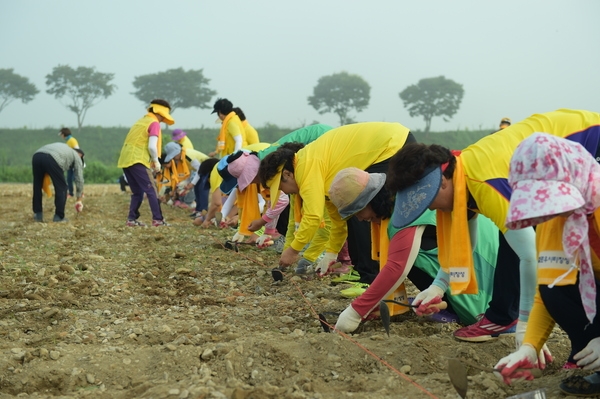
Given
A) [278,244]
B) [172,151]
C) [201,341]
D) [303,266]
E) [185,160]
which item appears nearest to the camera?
[201,341]

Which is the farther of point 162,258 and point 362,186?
point 162,258

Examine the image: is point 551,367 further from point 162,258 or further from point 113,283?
point 162,258

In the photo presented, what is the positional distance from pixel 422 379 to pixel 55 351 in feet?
5.94

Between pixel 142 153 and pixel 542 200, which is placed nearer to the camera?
pixel 542 200

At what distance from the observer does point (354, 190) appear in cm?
400

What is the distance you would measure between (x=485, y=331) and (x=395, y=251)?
62 cm

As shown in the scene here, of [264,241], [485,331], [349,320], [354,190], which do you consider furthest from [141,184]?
[485,331]

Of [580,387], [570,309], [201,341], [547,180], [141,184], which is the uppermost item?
[547,180]

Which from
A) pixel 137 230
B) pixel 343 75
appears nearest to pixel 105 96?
pixel 343 75

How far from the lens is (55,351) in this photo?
11.6ft

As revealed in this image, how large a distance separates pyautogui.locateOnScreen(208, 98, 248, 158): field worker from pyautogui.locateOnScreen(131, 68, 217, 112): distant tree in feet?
159

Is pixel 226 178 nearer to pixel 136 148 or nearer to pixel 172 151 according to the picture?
pixel 136 148

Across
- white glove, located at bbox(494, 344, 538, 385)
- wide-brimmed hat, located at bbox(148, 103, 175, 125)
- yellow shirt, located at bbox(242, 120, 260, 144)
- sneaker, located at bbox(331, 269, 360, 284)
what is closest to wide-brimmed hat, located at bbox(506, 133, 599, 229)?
white glove, located at bbox(494, 344, 538, 385)

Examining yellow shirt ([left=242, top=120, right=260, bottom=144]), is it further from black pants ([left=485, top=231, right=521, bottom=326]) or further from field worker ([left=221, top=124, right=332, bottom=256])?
black pants ([left=485, top=231, right=521, bottom=326])
